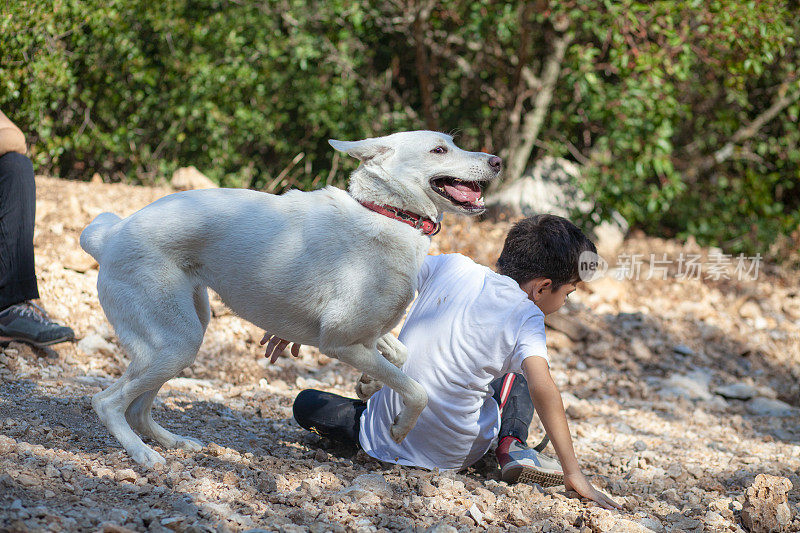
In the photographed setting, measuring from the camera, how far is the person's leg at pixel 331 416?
11.1 feet

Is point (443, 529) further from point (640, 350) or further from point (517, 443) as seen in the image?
point (640, 350)

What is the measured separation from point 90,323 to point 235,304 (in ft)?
→ 8.53

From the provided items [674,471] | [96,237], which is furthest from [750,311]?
[96,237]

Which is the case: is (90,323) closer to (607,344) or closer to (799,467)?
(607,344)

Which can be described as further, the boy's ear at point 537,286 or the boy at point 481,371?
the boy's ear at point 537,286

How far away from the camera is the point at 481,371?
2982mm

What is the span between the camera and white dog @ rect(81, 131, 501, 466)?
2736 millimetres

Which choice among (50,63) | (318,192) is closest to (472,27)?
(50,63)

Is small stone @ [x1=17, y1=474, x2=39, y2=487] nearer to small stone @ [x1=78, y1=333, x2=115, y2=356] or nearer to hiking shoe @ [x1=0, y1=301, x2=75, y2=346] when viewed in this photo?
hiking shoe @ [x1=0, y1=301, x2=75, y2=346]

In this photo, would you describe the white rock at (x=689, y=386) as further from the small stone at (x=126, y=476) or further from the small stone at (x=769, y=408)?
the small stone at (x=126, y=476)

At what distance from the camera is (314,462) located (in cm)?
315

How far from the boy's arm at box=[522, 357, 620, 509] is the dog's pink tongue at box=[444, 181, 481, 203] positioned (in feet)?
2.20

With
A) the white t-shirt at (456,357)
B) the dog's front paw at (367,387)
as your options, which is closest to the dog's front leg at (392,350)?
the white t-shirt at (456,357)

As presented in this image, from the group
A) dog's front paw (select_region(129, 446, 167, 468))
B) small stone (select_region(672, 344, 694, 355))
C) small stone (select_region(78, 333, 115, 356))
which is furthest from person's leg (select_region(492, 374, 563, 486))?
small stone (select_region(672, 344, 694, 355))
